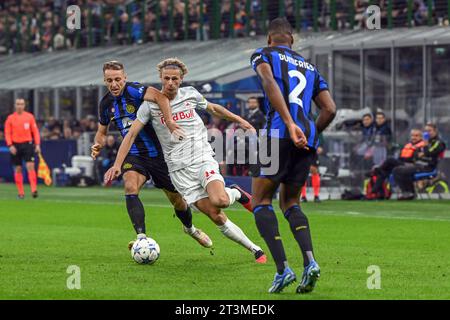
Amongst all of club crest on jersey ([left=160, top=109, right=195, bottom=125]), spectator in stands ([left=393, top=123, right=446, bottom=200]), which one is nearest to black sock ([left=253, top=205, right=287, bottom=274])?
club crest on jersey ([left=160, top=109, right=195, bottom=125])

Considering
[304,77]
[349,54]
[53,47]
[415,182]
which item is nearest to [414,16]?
[349,54]

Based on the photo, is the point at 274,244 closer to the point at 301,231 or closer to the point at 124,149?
the point at 301,231

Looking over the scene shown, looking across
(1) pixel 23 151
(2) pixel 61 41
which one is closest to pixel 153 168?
(1) pixel 23 151

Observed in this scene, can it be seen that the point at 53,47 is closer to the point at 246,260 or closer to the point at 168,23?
the point at 168,23

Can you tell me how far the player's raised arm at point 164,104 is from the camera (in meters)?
12.7

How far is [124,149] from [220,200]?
110 cm

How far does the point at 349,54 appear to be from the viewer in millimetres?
30578

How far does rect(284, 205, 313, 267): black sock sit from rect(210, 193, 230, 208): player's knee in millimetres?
2272

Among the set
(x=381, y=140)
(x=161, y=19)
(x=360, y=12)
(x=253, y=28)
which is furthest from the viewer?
(x=161, y=19)

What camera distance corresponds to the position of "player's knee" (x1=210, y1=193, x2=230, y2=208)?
1230 centimetres

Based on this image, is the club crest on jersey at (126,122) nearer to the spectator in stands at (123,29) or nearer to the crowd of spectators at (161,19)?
the crowd of spectators at (161,19)

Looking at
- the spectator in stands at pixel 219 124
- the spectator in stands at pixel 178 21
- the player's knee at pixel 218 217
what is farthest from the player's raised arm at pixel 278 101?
the spectator in stands at pixel 178 21

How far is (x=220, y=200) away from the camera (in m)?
12.3

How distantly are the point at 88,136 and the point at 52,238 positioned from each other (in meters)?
17.2
